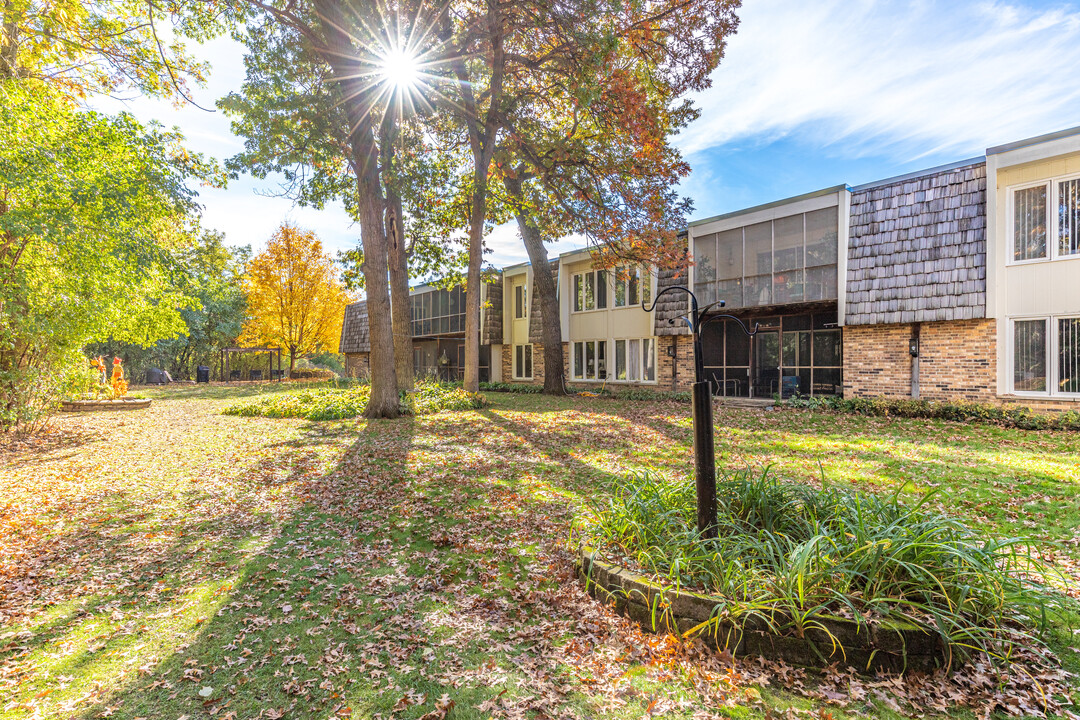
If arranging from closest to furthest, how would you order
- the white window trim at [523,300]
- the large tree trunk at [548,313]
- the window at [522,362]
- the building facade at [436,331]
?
1. the large tree trunk at [548,313]
2. the white window trim at [523,300]
3. the window at [522,362]
4. the building facade at [436,331]

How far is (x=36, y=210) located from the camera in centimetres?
784

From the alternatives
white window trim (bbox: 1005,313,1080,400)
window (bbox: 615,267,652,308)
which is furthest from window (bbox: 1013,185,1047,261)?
window (bbox: 615,267,652,308)

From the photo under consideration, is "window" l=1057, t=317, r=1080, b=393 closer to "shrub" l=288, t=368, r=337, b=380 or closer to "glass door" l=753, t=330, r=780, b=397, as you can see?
"glass door" l=753, t=330, r=780, b=397

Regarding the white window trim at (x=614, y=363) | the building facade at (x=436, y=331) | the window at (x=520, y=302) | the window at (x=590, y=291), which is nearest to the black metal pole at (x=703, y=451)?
the white window trim at (x=614, y=363)

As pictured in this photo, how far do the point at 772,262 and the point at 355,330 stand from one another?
26.1 meters

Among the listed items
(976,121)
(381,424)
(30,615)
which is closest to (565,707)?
(30,615)

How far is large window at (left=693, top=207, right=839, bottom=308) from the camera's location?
13.5 m

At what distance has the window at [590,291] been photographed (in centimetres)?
1962

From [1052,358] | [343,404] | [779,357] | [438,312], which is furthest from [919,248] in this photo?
[438,312]

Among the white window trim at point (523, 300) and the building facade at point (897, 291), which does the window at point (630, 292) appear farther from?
the white window trim at point (523, 300)

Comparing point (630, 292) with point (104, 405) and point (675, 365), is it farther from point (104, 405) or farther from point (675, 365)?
point (104, 405)

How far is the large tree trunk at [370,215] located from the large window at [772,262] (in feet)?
33.6

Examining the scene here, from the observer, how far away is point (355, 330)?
32.0m

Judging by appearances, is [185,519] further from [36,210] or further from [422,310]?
[422,310]
